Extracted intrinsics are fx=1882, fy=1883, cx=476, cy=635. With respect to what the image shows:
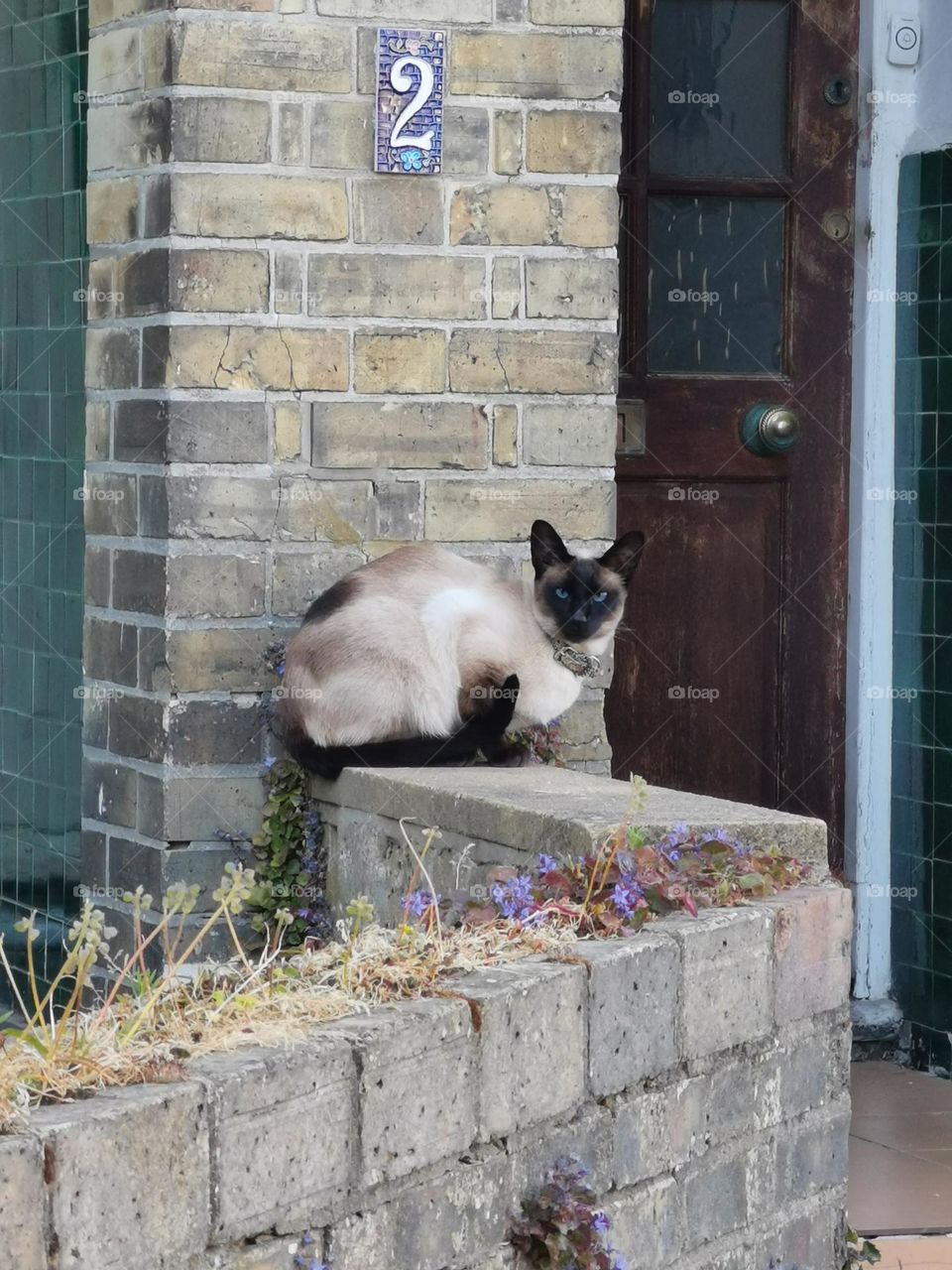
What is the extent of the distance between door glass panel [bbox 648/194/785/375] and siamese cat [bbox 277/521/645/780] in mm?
1281

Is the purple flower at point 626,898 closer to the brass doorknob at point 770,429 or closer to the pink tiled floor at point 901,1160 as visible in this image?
the pink tiled floor at point 901,1160

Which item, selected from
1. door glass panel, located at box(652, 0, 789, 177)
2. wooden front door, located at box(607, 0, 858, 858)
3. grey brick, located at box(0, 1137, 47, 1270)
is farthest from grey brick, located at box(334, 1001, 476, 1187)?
door glass panel, located at box(652, 0, 789, 177)

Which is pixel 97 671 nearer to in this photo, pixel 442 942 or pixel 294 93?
pixel 294 93

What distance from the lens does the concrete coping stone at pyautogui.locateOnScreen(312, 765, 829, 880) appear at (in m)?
3.60

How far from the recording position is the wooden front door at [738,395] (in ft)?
17.2

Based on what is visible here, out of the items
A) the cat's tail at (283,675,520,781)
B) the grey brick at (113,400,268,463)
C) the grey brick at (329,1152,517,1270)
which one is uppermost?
the grey brick at (113,400,268,463)

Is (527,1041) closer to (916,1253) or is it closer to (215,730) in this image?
(916,1253)

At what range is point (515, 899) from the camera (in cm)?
329

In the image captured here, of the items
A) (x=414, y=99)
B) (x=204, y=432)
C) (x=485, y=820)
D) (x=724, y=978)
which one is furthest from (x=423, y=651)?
(x=414, y=99)

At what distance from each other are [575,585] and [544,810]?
0.64m

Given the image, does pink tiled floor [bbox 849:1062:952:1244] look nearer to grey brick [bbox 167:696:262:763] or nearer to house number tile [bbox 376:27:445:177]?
grey brick [bbox 167:696:262:763]

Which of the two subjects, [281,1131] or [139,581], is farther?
[139,581]

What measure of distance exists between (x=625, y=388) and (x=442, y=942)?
2.56 metres

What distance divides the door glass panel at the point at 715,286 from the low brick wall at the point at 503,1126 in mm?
2158
